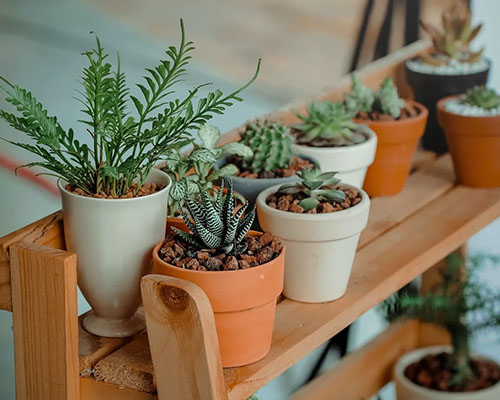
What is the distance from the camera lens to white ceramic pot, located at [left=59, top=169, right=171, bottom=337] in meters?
0.90

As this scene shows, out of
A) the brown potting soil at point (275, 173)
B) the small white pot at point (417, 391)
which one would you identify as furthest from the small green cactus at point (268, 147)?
the small white pot at point (417, 391)

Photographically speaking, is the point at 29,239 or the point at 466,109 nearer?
the point at 29,239

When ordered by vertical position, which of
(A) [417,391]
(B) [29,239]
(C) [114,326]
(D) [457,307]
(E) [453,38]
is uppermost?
(E) [453,38]

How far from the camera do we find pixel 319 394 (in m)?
1.83

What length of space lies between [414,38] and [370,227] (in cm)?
102

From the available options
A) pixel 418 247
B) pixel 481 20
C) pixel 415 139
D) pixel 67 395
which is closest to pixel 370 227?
pixel 418 247

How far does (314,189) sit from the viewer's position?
1.04 metres

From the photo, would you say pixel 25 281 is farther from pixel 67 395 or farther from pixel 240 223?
pixel 240 223

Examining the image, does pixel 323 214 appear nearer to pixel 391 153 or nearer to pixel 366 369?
pixel 391 153

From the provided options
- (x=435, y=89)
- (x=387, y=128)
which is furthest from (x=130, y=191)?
(x=435, y=89)

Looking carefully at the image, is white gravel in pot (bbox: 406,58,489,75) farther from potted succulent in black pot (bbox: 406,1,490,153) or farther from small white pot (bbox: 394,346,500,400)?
small white pot (bbox: 394,346,500,400)

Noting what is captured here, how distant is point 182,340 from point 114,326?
0.16 m

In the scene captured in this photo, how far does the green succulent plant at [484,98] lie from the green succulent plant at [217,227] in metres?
0.72

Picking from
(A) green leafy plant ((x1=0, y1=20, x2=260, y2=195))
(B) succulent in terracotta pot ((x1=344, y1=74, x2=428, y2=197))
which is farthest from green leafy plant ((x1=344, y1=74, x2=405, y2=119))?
(A) green leafy plant ((x1=0, y1=20, x2=260, y2=195))
